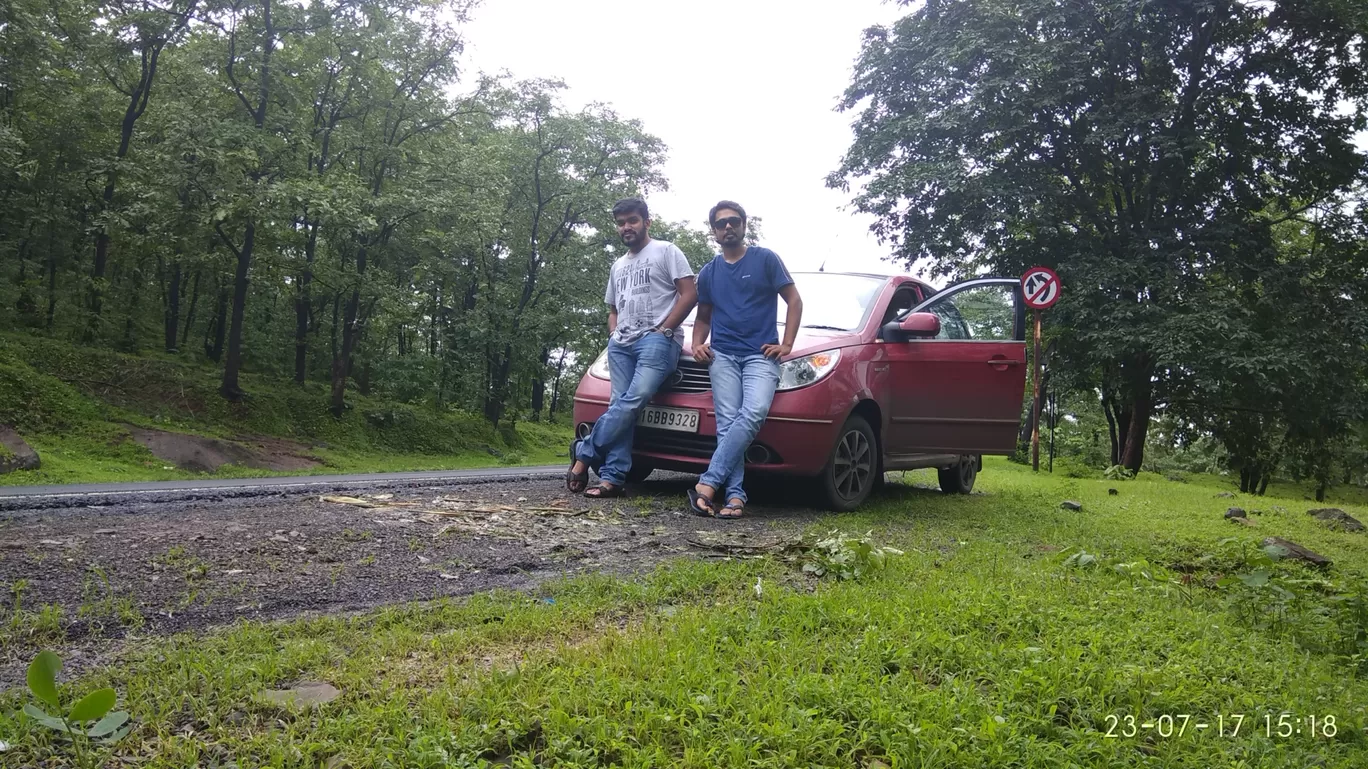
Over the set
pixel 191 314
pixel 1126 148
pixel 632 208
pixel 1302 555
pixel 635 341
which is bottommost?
pixel 1302 555

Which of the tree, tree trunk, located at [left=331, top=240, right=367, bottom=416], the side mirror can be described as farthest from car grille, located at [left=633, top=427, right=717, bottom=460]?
tree trunk, located at [left=331, top=240, right=367, bottom=416]

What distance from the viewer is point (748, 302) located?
17.6ft

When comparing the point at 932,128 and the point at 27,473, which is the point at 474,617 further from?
the point at 932,128

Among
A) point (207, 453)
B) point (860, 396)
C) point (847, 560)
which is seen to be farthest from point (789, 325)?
point (207, 453)

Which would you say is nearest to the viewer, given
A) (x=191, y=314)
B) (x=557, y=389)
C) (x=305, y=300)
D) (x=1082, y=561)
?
(x=1082, y=561)

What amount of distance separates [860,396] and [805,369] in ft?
1.72

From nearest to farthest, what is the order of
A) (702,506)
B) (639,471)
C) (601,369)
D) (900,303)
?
(702,506), (601,369), (639,471), (900,303)

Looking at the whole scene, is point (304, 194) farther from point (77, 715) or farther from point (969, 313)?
point (77, 715)

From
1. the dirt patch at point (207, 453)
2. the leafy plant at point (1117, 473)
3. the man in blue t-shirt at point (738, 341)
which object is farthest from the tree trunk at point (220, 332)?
the leafy plant at point (1117, 473)

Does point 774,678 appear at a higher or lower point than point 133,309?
lower

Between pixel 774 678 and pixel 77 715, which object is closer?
pixel 77 715

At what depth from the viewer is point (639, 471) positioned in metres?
6.41

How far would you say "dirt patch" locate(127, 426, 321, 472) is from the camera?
43.0 ft

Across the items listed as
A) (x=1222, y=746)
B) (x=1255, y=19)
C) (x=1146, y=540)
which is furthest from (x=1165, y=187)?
(x=1222, y=746)
